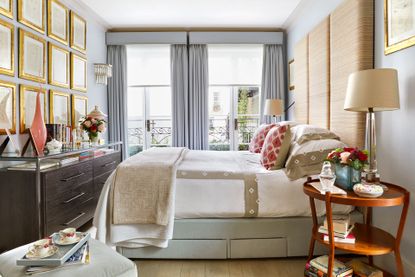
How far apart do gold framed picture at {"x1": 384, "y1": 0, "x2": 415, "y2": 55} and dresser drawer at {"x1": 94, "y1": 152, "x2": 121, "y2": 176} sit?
2.97 metres

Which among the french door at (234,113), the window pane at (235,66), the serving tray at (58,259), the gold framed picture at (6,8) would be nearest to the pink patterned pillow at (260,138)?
the french door at (234,113)

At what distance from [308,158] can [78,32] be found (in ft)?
11.1

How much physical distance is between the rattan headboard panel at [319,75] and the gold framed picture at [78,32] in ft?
9.65

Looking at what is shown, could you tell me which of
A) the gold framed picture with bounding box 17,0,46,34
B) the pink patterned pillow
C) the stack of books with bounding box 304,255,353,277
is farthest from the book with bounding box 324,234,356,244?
the gold framed picture with bounding box 17,0,46,34

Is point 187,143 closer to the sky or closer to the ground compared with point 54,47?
closer to the ground

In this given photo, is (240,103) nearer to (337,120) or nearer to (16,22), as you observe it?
(337,120)

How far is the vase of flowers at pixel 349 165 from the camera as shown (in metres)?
1.87

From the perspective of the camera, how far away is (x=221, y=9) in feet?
13.9

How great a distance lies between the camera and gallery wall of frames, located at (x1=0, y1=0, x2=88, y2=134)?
2.73 m

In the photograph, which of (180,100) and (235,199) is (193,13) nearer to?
(180,100)

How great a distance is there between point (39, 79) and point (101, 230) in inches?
73.9

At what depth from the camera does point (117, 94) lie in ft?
16.9

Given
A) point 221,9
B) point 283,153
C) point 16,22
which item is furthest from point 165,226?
point 221,9

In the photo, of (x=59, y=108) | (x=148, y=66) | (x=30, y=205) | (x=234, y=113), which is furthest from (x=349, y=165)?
(x=148, y=66)
